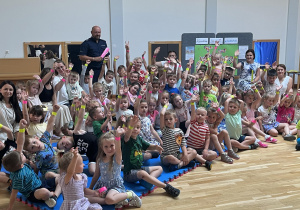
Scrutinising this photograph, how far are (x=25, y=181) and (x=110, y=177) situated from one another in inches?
33.5

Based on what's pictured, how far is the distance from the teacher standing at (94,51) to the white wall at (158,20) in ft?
9.64

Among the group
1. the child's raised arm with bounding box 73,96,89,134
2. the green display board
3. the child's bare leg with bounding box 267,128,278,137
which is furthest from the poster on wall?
the child's raised arm with bounding box 73,96,89,134

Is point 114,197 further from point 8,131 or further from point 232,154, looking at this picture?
point 232,154

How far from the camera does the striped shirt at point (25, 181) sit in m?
2.96

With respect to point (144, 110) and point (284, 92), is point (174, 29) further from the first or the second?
point (144, 110)

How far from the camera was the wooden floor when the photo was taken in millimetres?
3242

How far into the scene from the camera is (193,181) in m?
3.82

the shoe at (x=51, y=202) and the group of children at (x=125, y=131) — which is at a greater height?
the group of children at (x=125, y=131)

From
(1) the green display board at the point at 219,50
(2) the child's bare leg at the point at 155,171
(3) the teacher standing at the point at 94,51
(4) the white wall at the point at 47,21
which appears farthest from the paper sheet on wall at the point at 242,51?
(2) the child's bare leg at the point at 155,171

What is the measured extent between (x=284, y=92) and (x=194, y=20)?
4.93 m

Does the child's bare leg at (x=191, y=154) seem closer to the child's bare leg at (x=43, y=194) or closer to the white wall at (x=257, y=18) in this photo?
the child's bare leg at (x=43, y=194)

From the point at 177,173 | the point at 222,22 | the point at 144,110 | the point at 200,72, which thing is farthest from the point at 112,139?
the point at 222,22

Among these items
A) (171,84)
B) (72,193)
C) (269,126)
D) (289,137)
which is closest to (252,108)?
(269,126)

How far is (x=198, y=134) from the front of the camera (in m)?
4.45
